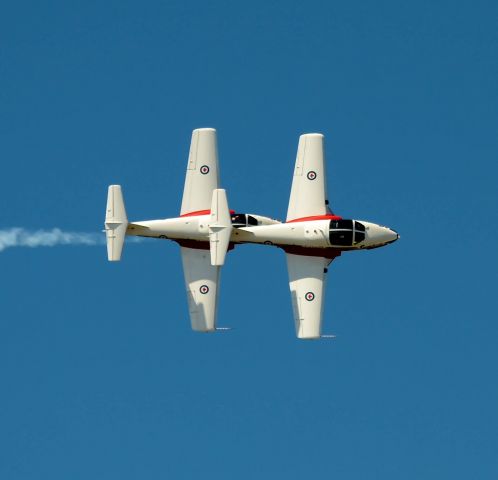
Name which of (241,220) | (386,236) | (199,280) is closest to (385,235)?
(386,236)

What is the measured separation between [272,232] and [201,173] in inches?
197

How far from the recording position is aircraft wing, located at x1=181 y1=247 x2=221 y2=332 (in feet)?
288

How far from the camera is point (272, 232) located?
8581 cm

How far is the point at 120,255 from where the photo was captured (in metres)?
84.8

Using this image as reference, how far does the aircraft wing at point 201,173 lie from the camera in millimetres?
87625

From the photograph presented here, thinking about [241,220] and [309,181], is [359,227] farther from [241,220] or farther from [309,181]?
[241,220]

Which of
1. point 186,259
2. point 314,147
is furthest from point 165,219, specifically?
point 314,147

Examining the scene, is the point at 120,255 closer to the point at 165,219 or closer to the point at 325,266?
the point at 165,219

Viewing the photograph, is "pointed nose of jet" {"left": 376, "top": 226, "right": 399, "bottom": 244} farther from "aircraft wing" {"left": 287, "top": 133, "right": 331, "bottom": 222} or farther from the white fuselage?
"aircraft wing" {"left": 287, "top": 133, "right": 331, "bottom": 222}

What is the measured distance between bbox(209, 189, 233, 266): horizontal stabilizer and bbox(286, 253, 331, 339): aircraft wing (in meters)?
4.48

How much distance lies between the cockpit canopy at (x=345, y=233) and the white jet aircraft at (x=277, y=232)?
0.16 feet

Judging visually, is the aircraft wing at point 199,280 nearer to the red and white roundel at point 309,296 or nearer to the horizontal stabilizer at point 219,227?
the horizontal stabilizer at point 219,227

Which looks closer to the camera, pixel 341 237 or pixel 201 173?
pixel 341 237

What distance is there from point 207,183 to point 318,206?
563cm
